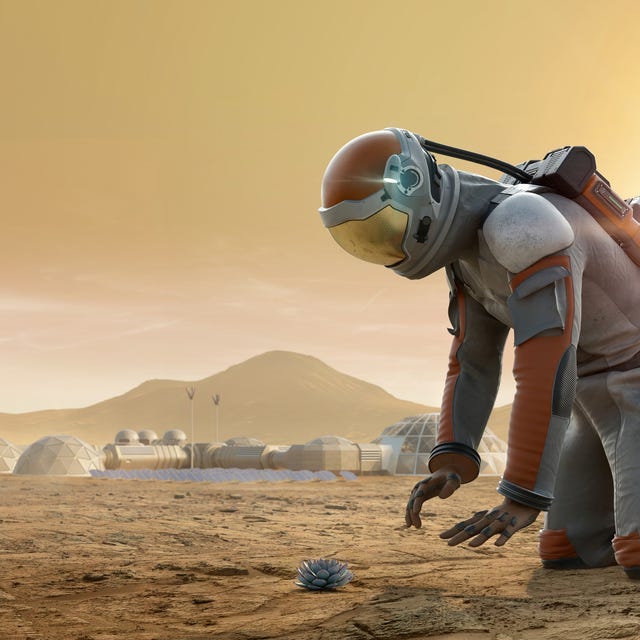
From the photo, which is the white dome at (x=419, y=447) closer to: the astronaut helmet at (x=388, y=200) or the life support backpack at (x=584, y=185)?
the life support backpack at (x=584, y=185)

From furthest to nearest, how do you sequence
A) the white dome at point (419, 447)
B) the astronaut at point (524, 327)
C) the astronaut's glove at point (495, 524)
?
the white dome at point (419, 447) < the astronaut at point (524, 327) < the astronaut's glove at point (495, 524)

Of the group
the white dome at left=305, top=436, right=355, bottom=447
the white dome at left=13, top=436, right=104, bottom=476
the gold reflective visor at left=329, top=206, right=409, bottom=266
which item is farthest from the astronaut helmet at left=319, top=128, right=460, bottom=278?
the white dome at left=305, top=436, right=355, bottom=447

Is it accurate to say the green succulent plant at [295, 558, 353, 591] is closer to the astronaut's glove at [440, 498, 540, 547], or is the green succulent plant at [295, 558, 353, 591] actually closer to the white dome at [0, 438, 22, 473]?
the astronaut's glove at [440, 498, 540, 547]

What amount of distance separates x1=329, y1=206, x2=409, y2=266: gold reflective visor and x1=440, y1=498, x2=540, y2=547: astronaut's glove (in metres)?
1.48

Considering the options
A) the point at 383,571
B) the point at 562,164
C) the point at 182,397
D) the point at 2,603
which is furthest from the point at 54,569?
the point at 182,397

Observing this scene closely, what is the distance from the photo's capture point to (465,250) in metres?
4.62

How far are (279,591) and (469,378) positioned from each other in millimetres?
1782

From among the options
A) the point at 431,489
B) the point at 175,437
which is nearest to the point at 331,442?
the point at 175,437

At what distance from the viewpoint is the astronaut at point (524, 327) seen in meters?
4.02

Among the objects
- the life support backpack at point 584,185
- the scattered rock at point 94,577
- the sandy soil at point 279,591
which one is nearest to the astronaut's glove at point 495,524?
the sandy soil at point 279,591

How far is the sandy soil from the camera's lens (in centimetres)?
329

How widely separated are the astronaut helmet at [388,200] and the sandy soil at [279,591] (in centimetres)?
187

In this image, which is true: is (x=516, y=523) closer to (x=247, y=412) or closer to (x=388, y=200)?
(x=388, y=200)

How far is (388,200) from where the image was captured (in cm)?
421
